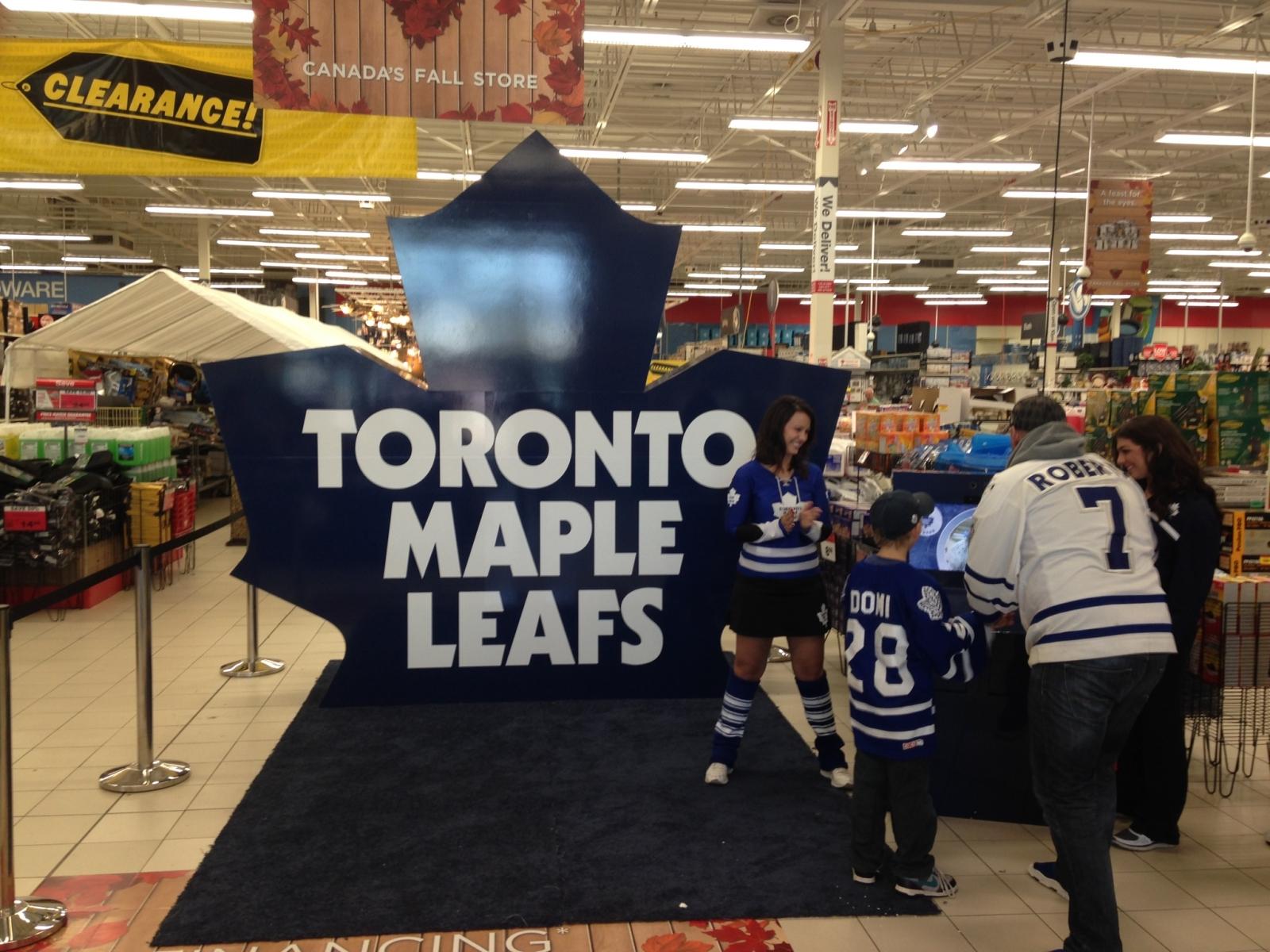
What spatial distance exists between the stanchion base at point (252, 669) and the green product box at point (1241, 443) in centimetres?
550

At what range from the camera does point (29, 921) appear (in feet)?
10.4

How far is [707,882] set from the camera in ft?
11.4

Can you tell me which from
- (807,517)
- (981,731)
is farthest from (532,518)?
(981,731)

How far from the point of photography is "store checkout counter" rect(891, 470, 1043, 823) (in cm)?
386

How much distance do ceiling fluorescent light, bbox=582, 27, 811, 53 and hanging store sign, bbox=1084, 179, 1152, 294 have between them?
6.67 metres

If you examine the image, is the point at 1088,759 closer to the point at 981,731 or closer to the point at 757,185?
the point at 981,731

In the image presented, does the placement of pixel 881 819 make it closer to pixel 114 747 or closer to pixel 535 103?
pixel 114 747

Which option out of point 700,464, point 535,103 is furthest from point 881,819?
point 535,103

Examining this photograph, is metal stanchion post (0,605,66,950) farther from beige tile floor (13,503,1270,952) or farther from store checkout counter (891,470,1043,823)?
store checkout counter (891,470,1043,823)

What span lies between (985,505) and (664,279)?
2620mm

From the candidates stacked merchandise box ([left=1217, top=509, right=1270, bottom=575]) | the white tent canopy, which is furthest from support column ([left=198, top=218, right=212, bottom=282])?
stacked merchandise box ([left=1217, top=509, right=1270, bottom=575])

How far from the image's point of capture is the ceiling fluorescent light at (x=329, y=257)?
25031 millimetres

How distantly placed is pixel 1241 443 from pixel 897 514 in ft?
11.8

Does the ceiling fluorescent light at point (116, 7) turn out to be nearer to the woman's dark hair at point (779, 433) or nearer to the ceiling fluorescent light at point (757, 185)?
the woman's dark hair at point (779, 433)
